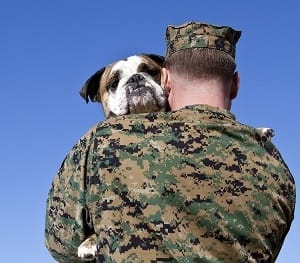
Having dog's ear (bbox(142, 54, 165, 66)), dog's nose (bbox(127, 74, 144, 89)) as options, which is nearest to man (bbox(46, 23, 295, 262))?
dog's nose (bbox(127, 74, 144, 89))

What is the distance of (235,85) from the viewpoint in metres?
3.53

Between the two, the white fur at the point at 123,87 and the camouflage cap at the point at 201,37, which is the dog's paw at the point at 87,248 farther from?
the white fur at the point at 123,87

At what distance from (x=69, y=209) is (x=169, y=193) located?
53 cm

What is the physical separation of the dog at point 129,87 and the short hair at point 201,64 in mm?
2050

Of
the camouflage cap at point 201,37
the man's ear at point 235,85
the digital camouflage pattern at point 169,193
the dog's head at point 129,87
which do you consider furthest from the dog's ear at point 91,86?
the digital camouflage pattern at point 169,193

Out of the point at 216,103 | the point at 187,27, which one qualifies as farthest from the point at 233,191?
the point at 187,27

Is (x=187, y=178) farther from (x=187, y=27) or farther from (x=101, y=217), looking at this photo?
(x=187, y=27)

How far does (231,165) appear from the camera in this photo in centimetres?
304

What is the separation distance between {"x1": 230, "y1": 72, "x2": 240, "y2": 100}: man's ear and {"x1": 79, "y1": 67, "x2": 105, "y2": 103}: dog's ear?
3457 millimetres

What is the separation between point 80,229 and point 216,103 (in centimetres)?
102

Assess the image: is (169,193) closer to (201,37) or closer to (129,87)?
(201,37)

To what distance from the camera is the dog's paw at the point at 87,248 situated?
9.98ft

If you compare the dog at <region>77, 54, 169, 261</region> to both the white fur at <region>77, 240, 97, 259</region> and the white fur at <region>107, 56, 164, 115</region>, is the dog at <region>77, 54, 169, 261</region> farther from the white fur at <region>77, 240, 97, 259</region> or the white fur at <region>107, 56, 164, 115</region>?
the white fur at <region>77, 240, 97, 259</region>

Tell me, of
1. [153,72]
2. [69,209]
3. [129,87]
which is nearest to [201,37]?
[69,209]
